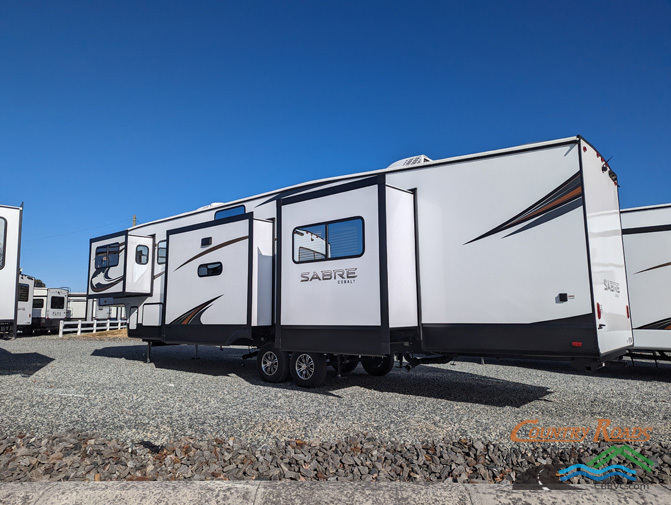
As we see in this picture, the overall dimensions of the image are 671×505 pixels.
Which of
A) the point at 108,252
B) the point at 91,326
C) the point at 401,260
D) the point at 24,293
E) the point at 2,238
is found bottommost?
the point at 91,326

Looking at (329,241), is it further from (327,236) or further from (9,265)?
(9,265)

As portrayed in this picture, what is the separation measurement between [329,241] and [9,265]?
5799 millimetres

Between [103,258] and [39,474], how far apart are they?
32.0 feet

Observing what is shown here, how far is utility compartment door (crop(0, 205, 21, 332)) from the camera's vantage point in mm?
8375

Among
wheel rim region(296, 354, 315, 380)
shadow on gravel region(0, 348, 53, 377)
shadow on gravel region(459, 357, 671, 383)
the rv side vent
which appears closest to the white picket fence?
shadow on gravel region(0, 348, 53, 377)

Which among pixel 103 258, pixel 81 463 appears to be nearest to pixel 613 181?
pixel 81 463

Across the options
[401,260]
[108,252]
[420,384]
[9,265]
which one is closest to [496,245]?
[401,260]

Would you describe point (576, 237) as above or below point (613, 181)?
below

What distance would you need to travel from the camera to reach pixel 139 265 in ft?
39.0

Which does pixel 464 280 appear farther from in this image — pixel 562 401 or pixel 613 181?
pixel 613 181

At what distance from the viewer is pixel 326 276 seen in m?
7.85


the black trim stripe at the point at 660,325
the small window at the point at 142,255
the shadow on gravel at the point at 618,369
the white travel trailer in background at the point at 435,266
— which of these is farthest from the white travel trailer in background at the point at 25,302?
the black trim stripe at the point at 660,325

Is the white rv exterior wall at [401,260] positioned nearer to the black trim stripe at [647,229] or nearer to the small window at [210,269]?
the small window at [210,269]

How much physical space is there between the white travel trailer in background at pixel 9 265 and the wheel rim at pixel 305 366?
5.08 m
